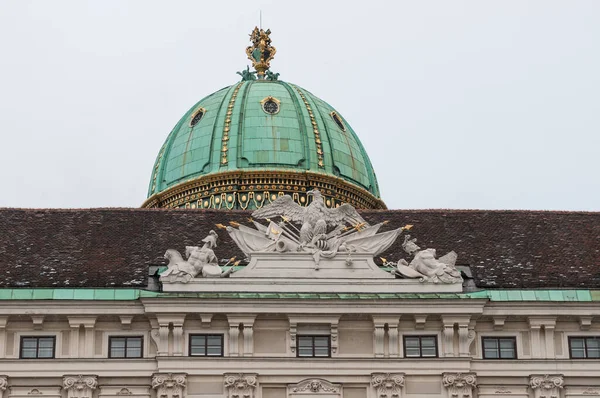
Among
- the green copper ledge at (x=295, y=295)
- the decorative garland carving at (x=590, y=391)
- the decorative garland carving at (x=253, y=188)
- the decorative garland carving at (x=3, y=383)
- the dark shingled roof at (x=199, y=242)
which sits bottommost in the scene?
the decorative garland carving at (x=590, y=391)

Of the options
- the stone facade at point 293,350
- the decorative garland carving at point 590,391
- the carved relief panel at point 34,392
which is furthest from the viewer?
the decorative garland carving at point 590,391

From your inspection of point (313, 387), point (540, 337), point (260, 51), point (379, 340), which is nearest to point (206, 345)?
point (313, 387)

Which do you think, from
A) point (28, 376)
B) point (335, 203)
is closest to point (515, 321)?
point (28, 376)

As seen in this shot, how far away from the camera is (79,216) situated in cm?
6531

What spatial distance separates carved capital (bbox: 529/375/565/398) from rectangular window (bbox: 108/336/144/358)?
37.8 ft

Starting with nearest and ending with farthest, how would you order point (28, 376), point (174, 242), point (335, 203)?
point (28, 376) → point (174, 242) → point (335, 203)

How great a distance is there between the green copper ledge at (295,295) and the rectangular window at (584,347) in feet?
3.86

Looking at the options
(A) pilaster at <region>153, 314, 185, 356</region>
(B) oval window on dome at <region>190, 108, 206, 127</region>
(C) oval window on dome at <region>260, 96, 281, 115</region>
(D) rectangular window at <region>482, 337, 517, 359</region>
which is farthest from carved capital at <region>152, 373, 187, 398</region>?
(B) oval window on dome at <region>190, 108, 206, 127</region>

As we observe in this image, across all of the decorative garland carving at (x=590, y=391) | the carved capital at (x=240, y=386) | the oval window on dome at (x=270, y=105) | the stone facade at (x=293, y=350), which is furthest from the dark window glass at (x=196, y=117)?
the decorative garland carving at (x=590, y=391)

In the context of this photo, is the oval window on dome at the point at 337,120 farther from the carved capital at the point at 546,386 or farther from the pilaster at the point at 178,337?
the carved capital at the point at 546,386

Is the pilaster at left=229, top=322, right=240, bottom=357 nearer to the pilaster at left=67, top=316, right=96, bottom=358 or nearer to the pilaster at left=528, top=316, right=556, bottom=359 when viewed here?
the pilaster at left=67, top=316, right=96, bottom=358

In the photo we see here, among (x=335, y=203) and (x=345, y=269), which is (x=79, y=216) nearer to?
(x=345, y=269)

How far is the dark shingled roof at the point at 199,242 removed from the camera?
199 feet

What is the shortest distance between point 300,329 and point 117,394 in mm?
5665
